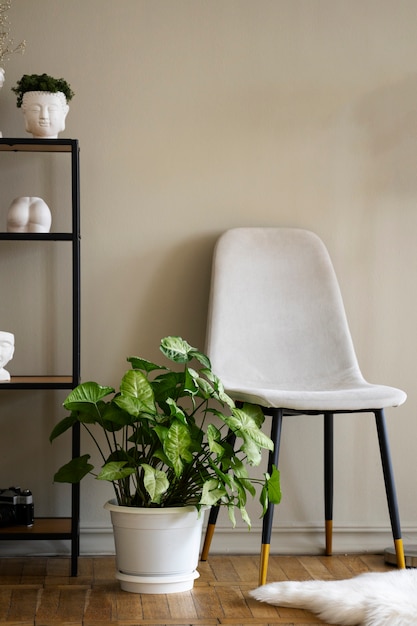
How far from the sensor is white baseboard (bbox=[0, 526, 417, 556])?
2.71 meters

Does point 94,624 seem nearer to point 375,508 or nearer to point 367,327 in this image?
point 375,508

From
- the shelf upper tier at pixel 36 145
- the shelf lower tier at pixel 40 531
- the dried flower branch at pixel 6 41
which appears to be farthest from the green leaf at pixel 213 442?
the dried flower branch at pixel 6 41

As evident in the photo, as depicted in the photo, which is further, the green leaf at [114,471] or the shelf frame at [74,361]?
the shelf frame at [74,361]

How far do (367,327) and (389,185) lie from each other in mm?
493

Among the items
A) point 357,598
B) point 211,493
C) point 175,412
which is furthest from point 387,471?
point 175,412

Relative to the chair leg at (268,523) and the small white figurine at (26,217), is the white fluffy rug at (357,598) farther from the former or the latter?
the small white figurine at (26,217)

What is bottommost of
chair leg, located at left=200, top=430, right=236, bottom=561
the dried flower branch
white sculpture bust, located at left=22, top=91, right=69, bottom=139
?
chair leg, located at left=200, top=430, right=236, bottom=561

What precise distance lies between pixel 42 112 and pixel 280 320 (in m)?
0.99

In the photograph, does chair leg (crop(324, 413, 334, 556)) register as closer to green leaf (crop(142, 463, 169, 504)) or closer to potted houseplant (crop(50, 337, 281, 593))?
potted houseplant (crop(50, 337, 281, 593))

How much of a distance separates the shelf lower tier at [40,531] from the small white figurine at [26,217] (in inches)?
35.2

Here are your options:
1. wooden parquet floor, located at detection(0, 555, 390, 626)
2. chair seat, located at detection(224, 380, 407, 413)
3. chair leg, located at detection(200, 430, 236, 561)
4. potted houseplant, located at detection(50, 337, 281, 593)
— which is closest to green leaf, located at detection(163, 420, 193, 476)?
potted houseplant, located at detection(50, 337, 281, 593)

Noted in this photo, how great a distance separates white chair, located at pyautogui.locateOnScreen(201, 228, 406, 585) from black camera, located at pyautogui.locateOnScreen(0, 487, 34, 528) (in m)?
0.56

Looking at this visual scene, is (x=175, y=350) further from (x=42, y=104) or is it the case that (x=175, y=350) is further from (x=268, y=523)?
(x=42, y=104)

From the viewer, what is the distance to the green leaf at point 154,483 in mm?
2176
